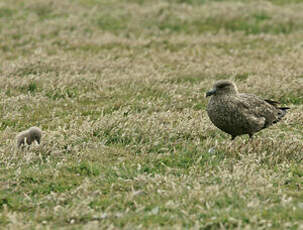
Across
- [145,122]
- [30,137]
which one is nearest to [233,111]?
[145,122]

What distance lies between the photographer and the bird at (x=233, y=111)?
809 centimetres

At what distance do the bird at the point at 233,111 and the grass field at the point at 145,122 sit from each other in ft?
0.79

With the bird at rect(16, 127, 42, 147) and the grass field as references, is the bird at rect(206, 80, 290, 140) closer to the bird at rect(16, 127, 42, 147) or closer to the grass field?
the grass field

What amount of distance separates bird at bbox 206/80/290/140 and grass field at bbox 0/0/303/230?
→ 24cm

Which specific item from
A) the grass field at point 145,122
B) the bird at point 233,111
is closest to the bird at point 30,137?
the grass field at point 145,122

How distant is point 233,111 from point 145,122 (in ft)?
5.26

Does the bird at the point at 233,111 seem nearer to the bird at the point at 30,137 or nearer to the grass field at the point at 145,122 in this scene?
the grass field at the point at 145,122

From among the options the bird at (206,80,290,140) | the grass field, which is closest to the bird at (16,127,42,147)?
the grass field

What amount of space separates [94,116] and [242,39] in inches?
365

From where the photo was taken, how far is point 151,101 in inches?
430

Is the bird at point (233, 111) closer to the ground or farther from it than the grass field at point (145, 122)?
farther from it

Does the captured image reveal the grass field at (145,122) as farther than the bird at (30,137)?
No

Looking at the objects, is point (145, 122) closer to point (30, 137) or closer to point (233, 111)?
point (233, 111)

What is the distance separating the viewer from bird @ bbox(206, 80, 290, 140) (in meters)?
8.09
